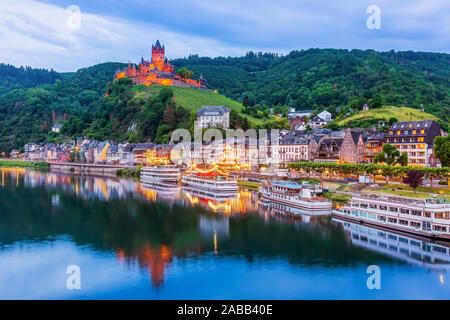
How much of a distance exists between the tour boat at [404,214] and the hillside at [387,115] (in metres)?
48.0

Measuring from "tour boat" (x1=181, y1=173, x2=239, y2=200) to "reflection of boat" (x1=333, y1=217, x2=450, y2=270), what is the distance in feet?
72.6

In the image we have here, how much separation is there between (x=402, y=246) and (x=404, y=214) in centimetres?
387

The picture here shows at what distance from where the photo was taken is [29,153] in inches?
5438

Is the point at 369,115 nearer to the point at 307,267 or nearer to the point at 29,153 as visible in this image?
the point at 307,267

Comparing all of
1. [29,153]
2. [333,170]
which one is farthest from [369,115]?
[29,153]

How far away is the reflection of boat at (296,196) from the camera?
4247cm

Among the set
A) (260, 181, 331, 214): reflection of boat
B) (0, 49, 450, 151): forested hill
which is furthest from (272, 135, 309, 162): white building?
A: (0, 49, 450, 151): forested hill

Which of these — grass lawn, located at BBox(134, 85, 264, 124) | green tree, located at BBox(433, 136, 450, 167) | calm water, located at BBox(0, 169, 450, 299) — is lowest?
calm water, located at BBox(0, 169, 450, 299)

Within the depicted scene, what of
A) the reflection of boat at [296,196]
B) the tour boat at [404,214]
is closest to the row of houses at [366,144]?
the reflection of boat at [296,196]

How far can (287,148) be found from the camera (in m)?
77.1

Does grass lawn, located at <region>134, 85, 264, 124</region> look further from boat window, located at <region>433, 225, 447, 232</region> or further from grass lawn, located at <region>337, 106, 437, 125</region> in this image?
boat window, located at <region>433, 225, 447, 232</region>

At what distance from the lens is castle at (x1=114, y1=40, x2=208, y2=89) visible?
144 metres

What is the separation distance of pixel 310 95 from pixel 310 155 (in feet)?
199

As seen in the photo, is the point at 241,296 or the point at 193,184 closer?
the point at 241,296
